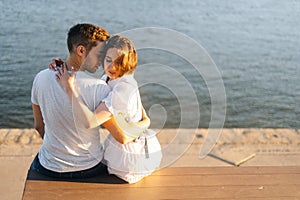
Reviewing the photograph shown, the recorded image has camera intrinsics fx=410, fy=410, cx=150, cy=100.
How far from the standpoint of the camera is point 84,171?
233cm

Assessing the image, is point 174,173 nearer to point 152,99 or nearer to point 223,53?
point 152,99

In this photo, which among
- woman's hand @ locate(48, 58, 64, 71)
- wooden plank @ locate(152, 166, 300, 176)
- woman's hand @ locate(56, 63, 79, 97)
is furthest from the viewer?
wooden plank @ locate(152, 166, 300, 176)

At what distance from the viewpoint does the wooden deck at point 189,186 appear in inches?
86.3

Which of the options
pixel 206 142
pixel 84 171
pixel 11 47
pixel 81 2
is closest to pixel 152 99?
pixel 206 142

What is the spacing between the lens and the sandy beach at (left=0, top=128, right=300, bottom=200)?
3646mm

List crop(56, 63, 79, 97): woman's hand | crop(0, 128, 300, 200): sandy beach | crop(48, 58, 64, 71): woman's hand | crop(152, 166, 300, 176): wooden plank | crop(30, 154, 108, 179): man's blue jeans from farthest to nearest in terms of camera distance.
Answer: crop(0, 128, 300, 200): sandy beach < crop(152, 166, 300, 176): wooden plank < crop(30, 154, 108, 179): man's blue jeans < crop(48, 58, 64, 71): woman's hand < crop(56, 63, 79, 97): woman's hand

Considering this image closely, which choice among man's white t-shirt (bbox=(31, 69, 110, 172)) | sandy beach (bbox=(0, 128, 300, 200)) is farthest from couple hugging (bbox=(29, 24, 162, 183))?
sandy beach (bbox=(0, 128, 300, 200))

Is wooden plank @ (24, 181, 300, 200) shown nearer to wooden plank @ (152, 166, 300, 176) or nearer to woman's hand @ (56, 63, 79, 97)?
wooden plank @ (152, 166, 300, 176)

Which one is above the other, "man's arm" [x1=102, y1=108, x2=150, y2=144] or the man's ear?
the man's ear

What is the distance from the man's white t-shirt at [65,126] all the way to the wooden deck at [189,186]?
0.12 m

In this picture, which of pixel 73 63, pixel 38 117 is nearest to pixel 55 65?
pixel 73 63

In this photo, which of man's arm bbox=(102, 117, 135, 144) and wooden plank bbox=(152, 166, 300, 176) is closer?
man's arm bbox=(102, 117, 135, 144)

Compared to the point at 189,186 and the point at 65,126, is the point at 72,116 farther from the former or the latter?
the point at 189,186

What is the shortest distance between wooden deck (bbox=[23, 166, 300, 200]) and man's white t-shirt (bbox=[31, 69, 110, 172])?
12 centimetres
